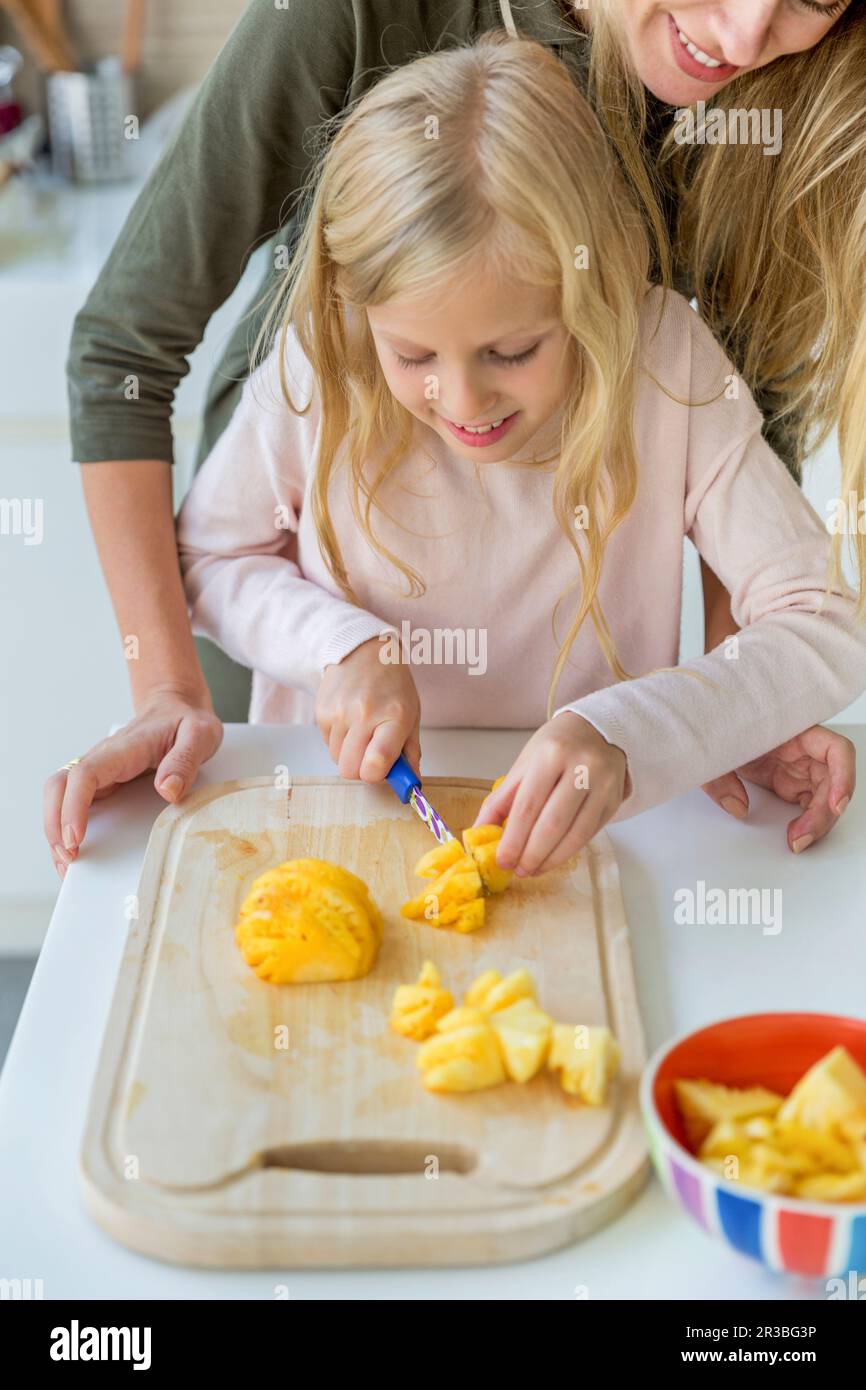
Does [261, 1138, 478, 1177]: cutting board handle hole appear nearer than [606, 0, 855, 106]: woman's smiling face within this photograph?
Yes

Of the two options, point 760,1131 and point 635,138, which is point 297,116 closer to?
point 635,138

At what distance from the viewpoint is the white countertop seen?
691mm

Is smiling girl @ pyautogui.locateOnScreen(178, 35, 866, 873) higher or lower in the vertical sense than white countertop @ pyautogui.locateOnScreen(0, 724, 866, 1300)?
higher

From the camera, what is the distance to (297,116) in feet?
3.85

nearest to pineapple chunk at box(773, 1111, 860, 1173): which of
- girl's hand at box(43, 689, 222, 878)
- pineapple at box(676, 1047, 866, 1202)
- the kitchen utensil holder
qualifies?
pineapple at box(676, 1047, 866, 1202)

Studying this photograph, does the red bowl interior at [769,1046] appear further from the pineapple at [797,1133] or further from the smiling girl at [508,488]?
the smiling girl at [508,488]

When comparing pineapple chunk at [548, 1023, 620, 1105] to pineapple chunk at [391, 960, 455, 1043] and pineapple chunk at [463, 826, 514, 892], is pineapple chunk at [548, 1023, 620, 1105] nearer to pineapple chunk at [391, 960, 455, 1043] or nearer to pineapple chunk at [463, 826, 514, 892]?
pineapple chunk at [391, 960, 455, 1043]

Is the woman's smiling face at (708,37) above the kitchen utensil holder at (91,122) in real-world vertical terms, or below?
above

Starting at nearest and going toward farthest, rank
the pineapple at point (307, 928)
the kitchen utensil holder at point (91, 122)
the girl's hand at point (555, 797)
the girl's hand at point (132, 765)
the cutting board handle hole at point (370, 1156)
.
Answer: the cutting board handle hole at point (370, 1156) → the pineapple at point (307, 928) → the girl's hand at point (555, 797) → the girl's hand at point (132, 765) → the kitchen utensil holder at point (91, 122)

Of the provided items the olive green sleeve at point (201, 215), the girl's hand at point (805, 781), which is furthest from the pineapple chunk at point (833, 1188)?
the olive green sleeve at point (201, 215)

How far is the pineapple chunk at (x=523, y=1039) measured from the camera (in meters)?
0.76

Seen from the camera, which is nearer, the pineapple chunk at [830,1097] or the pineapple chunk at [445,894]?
the pineapple chunk at [830,1097]

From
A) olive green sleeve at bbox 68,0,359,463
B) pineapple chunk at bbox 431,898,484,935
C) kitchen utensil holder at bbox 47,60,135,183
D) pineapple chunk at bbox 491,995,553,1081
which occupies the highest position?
olive green sleeve at bbox 68,0,359,463

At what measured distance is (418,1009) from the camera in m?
0.81
